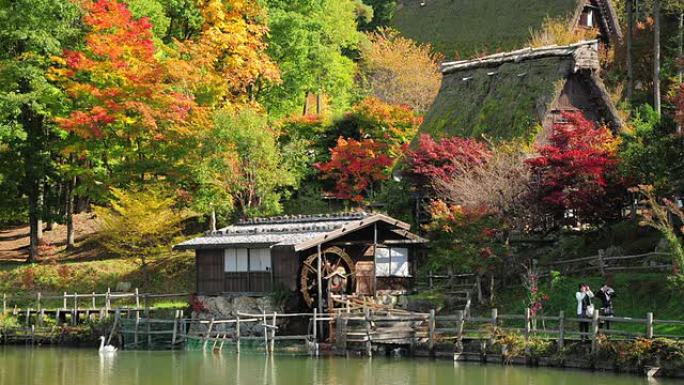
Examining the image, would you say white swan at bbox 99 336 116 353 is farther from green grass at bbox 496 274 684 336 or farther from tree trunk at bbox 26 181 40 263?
tree trunk at bbox 26 181 40 263

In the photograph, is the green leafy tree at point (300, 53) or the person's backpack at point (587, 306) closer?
the person's backpack at point (587, 306)

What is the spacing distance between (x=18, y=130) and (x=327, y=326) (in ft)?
62.6

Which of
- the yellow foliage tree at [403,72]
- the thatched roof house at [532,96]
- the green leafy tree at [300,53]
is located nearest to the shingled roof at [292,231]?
the thatched roof house at [532,96]

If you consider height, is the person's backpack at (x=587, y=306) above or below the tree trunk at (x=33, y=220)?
below

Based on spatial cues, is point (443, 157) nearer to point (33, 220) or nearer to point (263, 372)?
point (263, 372)

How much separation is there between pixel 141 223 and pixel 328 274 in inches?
420

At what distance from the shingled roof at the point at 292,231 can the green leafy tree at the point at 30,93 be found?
12566 millimetres

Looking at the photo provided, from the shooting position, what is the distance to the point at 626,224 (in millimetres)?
41062

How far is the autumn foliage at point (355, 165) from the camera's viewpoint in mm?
51625

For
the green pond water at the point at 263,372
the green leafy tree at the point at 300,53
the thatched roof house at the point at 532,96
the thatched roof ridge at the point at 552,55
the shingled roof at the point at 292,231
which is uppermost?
the green leafy tree at the point at 300,53

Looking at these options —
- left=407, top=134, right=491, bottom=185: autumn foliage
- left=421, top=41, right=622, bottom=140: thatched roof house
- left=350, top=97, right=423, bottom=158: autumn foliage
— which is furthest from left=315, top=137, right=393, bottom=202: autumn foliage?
left=407, top=134, right=491, bottom=185: autumn foliage

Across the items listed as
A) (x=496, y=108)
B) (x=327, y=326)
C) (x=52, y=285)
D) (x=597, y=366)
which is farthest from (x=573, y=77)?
(x=52, y=285)

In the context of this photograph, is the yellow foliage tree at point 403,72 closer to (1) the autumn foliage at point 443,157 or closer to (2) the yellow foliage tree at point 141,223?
(1) the autumn foliage at point 443,157

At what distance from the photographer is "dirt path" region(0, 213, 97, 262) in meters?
53.4
